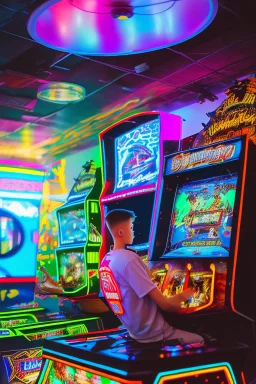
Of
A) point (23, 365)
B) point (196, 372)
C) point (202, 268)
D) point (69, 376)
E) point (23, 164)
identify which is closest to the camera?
point (196, 372)

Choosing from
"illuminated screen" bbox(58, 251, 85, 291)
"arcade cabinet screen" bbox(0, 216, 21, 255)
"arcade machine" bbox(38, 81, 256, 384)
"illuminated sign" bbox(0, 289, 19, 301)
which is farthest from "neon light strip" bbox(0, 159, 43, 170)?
"arcade machine" bbox(38, 81, 256, 384)

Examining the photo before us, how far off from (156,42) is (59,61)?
3.95ft

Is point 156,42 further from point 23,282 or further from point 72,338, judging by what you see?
point 23,282

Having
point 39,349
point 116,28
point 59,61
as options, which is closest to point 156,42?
point 116,28

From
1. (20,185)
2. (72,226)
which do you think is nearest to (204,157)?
(72,226)

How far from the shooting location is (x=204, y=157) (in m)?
3.16

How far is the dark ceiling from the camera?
4.19m

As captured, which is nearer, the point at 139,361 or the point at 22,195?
the point at 139,361

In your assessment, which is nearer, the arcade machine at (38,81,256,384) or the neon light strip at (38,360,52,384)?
the arcade machine at (38,81,256,384)

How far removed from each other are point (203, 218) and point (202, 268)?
0.35 meters

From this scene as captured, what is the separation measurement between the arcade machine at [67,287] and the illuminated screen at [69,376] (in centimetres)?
114

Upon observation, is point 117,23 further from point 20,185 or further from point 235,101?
point 20,185

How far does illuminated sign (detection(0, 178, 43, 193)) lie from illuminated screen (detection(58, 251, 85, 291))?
73.6 inches

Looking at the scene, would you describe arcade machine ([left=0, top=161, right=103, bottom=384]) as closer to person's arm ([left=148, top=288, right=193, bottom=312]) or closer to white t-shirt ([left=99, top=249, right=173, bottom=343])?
white t-shirt ([left=99, top=249, right=173, bottom=343])
